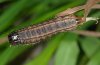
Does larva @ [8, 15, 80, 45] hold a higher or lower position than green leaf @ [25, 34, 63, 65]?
higher

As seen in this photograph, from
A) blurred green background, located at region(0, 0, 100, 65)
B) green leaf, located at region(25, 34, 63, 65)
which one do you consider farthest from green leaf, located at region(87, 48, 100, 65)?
green leaf, located at region(25, 34, 63, 65)

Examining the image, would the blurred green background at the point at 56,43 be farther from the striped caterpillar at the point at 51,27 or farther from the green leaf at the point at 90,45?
the striped caterpillar at the point at 51,27

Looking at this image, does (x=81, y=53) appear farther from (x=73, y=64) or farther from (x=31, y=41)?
(x=31, y=41)

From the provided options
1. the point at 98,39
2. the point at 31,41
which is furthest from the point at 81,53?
the point at 31,41

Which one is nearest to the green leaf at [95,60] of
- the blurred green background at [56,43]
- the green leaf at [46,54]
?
the blurred green background at [56,43]

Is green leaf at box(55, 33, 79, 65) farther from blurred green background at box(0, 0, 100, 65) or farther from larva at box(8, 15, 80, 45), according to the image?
larva at box(8, 15, 80, 45)

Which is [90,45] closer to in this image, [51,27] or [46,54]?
[46,54]

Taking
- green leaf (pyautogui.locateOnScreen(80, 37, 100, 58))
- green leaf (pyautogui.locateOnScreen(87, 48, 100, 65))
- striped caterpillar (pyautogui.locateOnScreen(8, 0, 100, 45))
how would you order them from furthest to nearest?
1. green leaf (pyautogui.locateOnScreen(80, 37, 100, 58))
2. green leaf (pyautogui.locateOnScreen(87, 48, 100, 65))
3. striped caterpillar (pyautogui.locateOnScreen(8, 0, 100, 45))

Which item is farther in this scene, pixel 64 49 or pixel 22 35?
pixel 64 49
